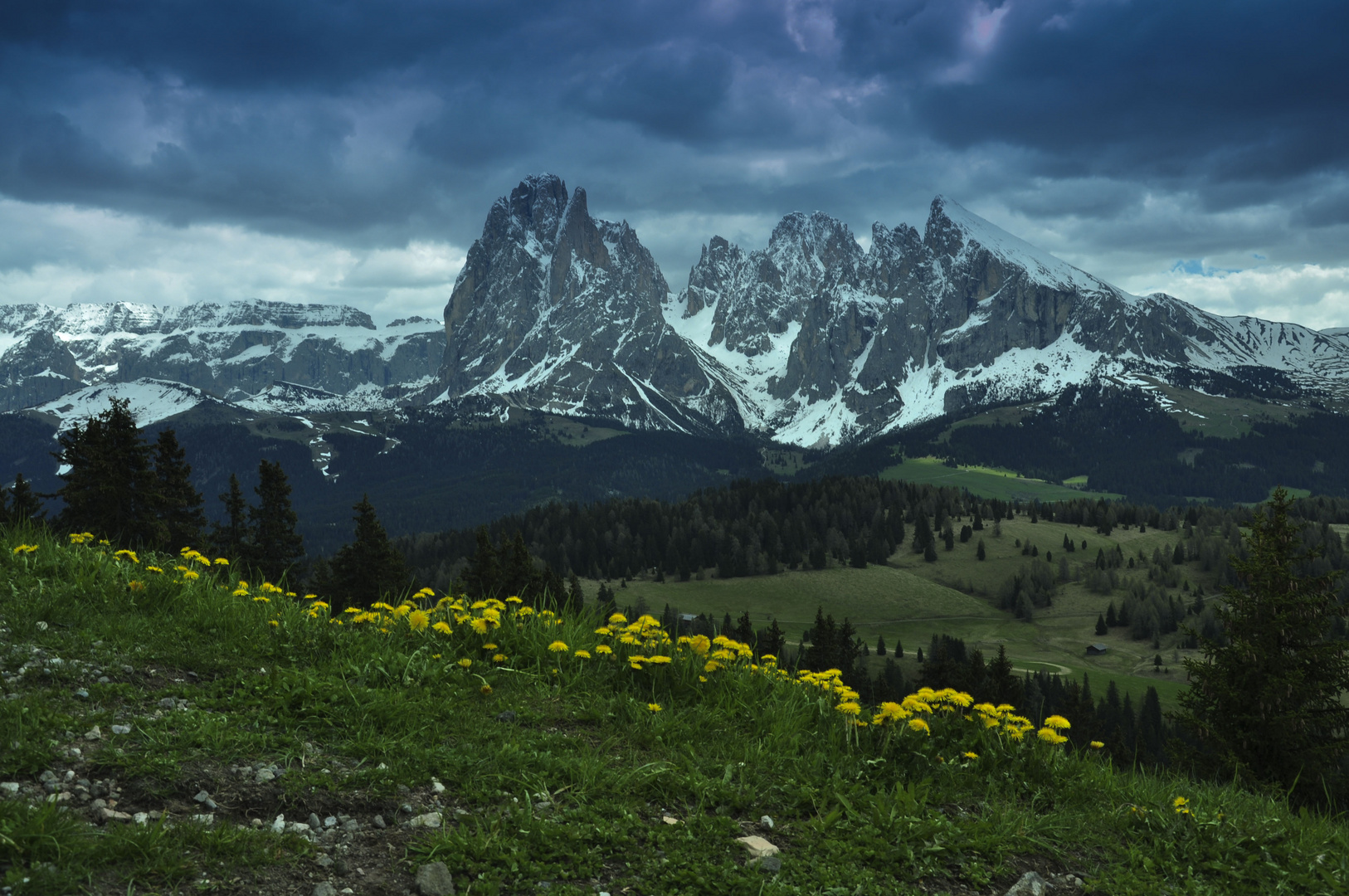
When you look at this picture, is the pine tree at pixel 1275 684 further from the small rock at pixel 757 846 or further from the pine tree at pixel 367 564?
the pine tree at pixel 367 564

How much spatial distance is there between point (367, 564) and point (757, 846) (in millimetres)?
49539

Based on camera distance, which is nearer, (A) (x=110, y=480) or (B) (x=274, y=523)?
(A) (x=110, y=480)

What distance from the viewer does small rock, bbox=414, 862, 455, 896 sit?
5184mm

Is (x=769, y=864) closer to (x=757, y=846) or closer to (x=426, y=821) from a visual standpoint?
(x=757, y=846)

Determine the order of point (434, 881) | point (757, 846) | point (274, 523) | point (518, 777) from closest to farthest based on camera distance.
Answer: point (434, 881) < point (757, 846) < point (518, 777) < point (274, 523)

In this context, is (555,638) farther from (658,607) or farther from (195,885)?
(658,607)

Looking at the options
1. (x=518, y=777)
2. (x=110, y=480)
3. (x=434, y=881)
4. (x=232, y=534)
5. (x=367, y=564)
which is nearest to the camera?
(x=434, y=881)

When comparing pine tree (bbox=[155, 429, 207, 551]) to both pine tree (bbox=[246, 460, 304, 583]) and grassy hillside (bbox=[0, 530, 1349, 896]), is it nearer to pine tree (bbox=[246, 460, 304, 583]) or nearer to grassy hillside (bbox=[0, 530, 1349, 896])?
pine tree (bbox=[246, 460, 304, 583])

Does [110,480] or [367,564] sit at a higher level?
[110,480]

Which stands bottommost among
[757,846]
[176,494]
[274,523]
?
[274,523]

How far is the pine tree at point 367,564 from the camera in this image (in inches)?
1987

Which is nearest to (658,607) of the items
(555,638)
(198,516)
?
(198,516)

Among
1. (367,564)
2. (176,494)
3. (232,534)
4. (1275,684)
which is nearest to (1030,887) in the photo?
(1275,684)

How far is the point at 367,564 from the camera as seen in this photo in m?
50.9
